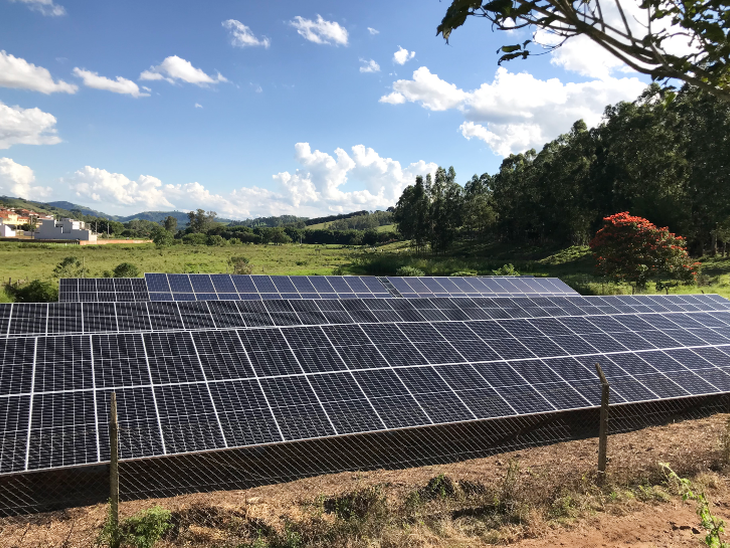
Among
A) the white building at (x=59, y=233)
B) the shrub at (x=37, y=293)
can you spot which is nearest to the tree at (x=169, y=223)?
the white building at (x=59, y=233)

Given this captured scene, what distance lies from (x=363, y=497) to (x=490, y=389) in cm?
415

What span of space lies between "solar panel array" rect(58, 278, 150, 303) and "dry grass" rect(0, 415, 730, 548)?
13517 mm

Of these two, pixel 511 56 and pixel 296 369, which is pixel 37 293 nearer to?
pixel 296 369

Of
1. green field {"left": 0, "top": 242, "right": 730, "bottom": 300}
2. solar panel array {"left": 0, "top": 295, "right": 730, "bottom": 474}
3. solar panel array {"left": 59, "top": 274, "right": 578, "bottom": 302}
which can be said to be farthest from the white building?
solar panel array {"left": 0, "top": 295, "right": 730, "bottom": 474}

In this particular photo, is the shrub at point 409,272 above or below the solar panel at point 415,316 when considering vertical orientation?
below

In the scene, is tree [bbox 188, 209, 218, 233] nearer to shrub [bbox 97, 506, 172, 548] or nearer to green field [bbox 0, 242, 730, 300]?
green field [bbox 0, 242, 730, 300]

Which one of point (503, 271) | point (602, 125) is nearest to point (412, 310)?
point (503, 271)

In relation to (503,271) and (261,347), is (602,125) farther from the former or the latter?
(261,347)

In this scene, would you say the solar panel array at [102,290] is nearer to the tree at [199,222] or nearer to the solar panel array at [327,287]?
the solar panel array at [327,287]

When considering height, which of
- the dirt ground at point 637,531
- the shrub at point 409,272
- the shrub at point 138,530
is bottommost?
the shrub at point 409,272

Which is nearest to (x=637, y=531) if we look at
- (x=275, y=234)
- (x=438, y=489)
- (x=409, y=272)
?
(x=438, y=489)

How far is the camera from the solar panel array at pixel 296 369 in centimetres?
796

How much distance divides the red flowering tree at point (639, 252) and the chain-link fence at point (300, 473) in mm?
24685

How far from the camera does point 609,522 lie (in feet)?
21.8
